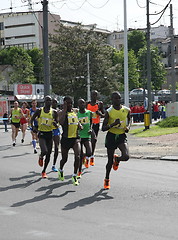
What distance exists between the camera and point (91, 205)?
7992mm

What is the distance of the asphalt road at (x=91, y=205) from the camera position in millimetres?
6250

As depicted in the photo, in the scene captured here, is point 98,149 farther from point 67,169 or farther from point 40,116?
point 40,116

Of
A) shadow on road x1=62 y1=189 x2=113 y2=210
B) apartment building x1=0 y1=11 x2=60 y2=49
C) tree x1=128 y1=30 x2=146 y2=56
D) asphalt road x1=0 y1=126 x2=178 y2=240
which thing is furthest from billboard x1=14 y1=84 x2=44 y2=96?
tree x1=128 y1=30 x2=146 y2=56

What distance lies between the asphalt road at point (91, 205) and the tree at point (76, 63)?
4686 centimetres

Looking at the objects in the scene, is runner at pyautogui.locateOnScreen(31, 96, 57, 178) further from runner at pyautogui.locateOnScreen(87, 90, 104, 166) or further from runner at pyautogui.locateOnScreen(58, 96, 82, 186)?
runner at pyautogui.locateOnScreen(87, 90, 104, 166)

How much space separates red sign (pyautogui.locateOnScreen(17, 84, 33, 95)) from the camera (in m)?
54.0

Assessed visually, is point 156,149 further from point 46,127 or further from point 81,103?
point 46,127

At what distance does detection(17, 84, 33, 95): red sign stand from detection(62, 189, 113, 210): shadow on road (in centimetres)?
4550

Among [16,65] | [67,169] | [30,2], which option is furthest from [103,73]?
[67,169]

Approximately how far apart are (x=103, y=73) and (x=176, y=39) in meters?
47.1

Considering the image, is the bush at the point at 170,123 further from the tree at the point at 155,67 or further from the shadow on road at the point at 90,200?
the tree at the point at 155,67

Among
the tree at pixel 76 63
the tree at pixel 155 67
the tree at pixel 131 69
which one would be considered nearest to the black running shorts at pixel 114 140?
the tree at pixel 76 63

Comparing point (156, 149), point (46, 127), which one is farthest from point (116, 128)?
point (156, 149)

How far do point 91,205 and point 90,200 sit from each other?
Result: 0.44m
